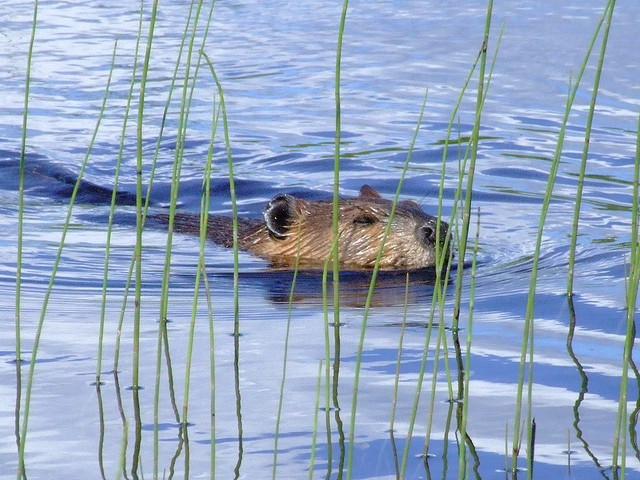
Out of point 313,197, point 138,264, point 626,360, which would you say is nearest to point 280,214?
point 313,197

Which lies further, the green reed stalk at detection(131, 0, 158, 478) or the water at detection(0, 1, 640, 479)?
the water at detection(0, 1, 640, 479)

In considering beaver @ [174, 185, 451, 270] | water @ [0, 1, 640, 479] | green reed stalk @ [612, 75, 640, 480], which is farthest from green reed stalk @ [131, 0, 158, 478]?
beaver @ [174, 185, 451, 270]

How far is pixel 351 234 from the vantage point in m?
6.48

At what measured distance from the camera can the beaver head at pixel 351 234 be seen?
20.2ft

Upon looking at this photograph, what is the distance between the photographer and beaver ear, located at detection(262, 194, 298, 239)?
21.7 ft

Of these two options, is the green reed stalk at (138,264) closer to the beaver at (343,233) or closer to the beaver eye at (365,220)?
the beaver at (343,233)

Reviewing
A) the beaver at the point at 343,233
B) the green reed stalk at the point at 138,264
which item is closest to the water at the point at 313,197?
the green reed stalk at the point at 138,264

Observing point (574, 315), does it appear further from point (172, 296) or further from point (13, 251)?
point (13, 251)

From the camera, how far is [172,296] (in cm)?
531

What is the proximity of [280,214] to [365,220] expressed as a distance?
526 mm

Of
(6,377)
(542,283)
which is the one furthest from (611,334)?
(6,377)

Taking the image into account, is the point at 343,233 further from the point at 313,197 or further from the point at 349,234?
the point at 313,197

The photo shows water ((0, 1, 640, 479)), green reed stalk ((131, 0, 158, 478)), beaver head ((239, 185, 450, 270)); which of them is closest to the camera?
green reed stalk ((131, 0, 158, 478))

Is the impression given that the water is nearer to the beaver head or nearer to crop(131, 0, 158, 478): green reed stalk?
crop(131, 0, 158, 478): green reed stalk
